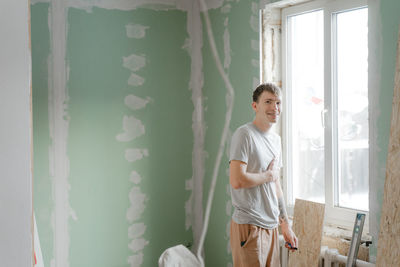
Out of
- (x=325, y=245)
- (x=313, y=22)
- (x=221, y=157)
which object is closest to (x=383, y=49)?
(x=313, y=22)

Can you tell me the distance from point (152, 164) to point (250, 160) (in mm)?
1289

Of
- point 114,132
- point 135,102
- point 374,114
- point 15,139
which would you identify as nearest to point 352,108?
point 374,114

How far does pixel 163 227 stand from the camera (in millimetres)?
3346

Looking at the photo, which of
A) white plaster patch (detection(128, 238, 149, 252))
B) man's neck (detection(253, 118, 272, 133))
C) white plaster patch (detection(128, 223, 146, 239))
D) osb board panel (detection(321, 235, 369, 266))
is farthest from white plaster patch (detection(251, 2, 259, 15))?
white plaster patch (detection(128, 238, 149, 252))

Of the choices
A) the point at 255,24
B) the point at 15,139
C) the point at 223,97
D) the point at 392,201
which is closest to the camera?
the point at 15,139

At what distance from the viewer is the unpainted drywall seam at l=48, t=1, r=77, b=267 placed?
2.79 m

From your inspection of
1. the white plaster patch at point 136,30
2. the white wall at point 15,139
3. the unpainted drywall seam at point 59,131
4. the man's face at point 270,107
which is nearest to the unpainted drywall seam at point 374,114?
the man's face at point 270,107

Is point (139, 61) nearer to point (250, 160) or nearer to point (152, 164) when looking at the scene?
point (152, 164)

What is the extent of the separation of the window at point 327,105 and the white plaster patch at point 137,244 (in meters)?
1.23

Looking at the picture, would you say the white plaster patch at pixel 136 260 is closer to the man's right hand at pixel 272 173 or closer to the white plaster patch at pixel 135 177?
the white plaster patch at pixel 135 177

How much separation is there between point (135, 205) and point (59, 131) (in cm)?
85

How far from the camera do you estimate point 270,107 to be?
220cm

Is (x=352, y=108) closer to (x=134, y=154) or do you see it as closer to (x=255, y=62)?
(x=255, y=62)

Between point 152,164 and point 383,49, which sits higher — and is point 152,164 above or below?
below
